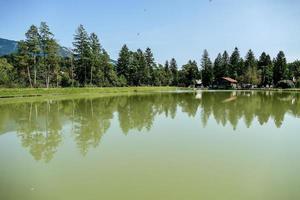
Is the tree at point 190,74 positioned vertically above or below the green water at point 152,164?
above

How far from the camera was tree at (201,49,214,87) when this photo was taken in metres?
77.9

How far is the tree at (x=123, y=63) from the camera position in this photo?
215 feet

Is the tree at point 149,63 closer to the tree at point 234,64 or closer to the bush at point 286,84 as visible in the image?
the tree at point 234,64

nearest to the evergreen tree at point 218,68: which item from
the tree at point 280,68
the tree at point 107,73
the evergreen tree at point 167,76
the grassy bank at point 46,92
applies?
the evergreen tree at point 167,76

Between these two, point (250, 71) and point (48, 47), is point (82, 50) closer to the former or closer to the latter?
point (48, 47)

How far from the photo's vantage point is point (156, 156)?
6.06m

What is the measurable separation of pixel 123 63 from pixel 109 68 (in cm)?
681

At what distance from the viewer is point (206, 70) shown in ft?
259

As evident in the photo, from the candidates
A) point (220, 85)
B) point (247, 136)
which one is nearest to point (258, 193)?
point (247, 136)

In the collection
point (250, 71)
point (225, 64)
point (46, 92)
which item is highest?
point (225, 64)

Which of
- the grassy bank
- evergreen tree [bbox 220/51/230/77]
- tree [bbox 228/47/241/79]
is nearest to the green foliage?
evergreen tree [bbox 220/51/230/77]

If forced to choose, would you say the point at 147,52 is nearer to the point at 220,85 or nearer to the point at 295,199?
the point at 220,85

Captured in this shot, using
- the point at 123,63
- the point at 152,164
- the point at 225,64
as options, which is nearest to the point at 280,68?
the point at 225,64

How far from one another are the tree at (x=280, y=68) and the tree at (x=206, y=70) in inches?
674
